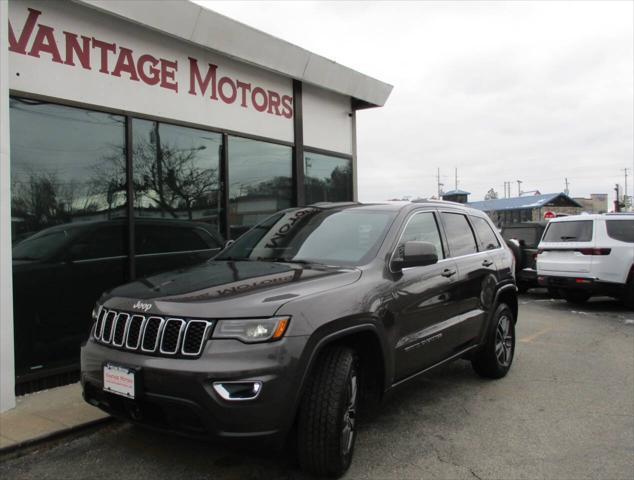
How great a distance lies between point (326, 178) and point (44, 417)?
625 cm

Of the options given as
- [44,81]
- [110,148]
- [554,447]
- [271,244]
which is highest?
[44,81]

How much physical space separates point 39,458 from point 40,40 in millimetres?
3840

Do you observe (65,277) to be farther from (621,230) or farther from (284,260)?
(621,230)

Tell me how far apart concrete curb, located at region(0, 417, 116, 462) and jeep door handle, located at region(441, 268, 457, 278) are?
2.92 meters

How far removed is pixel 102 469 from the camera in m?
3.46

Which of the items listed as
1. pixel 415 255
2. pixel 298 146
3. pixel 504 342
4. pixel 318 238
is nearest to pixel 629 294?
pixel 504 342

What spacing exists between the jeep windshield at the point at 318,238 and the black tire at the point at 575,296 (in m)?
7.99

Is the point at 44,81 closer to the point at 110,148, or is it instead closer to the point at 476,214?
the point at 110,148

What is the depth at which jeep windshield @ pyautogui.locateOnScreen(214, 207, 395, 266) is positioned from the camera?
12.8 ft

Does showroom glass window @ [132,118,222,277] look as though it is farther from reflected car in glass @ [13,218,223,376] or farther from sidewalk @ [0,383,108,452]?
sidewalk @ [0,383,108,452]

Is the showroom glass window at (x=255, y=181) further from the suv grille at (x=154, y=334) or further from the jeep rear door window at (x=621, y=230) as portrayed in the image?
the jeep rear door window at (x=621, y=230)

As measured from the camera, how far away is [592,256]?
9.80m

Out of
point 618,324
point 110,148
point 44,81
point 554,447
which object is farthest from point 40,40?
point 618,324

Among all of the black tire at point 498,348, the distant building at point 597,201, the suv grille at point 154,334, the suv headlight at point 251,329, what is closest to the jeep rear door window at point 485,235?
the black tire at point 498,348
